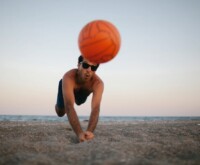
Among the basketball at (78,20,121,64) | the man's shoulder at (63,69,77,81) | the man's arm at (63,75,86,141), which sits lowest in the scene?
the man's arm at (63,75,86,141)

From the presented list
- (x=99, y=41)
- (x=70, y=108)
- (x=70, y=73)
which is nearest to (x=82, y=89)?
(x=70, y=73)

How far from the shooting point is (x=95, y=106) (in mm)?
4543

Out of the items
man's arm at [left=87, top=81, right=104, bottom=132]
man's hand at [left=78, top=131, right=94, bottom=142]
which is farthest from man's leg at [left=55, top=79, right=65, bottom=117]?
man's hand at [left=78, top=131, right=94, bottom=142]

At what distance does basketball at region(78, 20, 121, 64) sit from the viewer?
3840mm

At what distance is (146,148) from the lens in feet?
10.2

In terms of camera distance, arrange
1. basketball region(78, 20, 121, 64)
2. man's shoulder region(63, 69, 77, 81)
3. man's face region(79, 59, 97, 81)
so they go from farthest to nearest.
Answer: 1. man's shoulder region(63, 69, 77, 81)
2. man's face region(79, 59, 97, 81)
3. basketball region(78, 20, 121, 64)

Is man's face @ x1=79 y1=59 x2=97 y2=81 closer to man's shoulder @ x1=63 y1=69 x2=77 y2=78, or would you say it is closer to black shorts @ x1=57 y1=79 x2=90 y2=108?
man's shoulder @ x1=63 y1=69 x2=77 y2=78

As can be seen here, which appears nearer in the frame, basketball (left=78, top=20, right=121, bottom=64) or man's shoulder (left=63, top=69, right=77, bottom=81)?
basketball (left=78, top=20, right=121, bottom=64)

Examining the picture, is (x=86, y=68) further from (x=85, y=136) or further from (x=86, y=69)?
(x=85, y=136)

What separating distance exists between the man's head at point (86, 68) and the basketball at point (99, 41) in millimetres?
497

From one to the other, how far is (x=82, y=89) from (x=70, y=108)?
0.96 m

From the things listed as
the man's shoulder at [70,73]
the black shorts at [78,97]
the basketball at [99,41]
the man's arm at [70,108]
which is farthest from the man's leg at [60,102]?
the basketball at [99,41]

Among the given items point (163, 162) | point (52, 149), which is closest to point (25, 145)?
point (52, 149)

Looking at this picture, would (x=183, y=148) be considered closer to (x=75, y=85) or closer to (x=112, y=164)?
(x=112, y=164)
